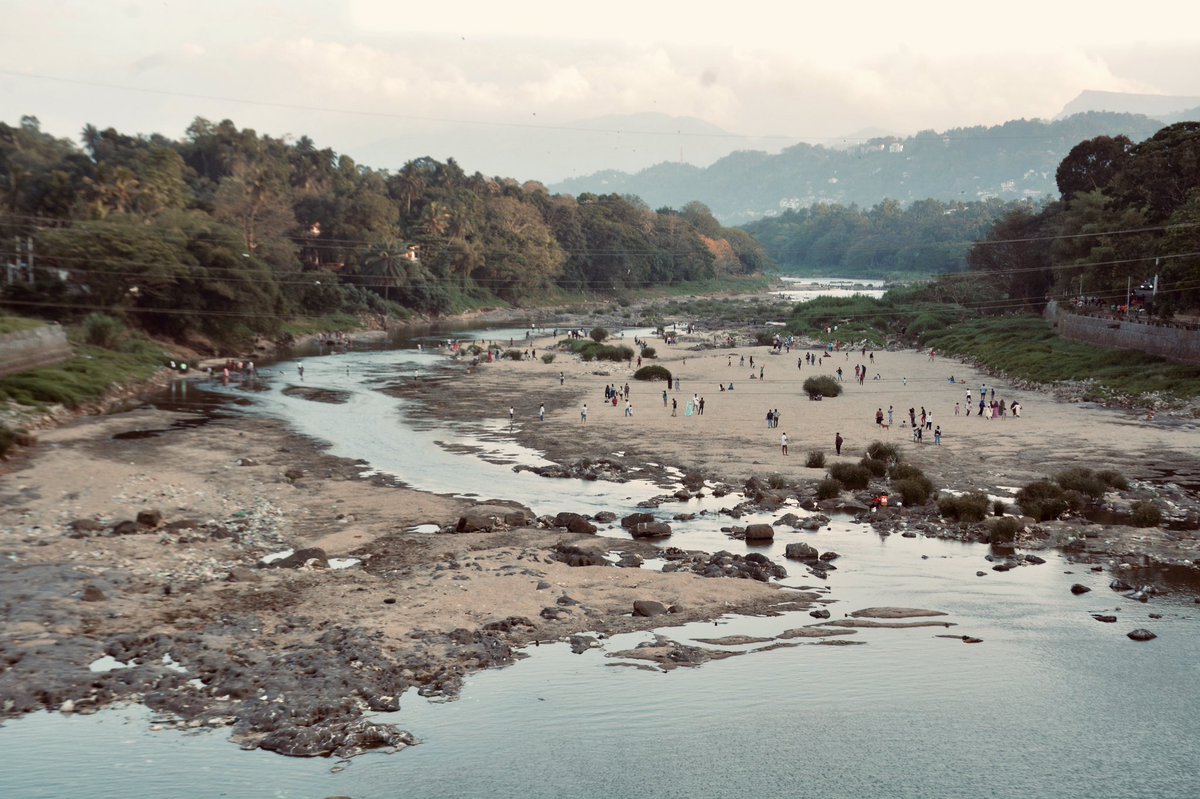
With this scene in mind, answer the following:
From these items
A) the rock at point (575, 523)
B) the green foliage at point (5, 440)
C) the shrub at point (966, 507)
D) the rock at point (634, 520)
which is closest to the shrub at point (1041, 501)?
the shrub at point (966, 507)

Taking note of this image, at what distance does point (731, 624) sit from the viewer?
26.0 meters

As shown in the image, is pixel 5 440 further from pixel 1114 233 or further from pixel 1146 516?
pixel 1114 233

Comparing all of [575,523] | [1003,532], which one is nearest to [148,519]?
[575,523]

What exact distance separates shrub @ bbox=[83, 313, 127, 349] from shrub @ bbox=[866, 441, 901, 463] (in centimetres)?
5670

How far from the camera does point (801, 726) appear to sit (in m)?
21.4

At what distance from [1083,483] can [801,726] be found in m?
22.1

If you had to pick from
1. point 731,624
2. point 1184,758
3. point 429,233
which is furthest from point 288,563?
point 429,233

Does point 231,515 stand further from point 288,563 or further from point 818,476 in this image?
point 818,476

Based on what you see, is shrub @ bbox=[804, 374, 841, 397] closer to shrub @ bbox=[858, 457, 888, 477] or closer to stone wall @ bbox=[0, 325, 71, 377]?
shrub @ bbox=[858, 457, 888, 477]

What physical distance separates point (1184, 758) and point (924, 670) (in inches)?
215

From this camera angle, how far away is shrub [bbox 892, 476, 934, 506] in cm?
3803

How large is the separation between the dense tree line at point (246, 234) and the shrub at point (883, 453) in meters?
62.3

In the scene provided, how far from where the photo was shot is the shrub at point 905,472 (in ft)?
134

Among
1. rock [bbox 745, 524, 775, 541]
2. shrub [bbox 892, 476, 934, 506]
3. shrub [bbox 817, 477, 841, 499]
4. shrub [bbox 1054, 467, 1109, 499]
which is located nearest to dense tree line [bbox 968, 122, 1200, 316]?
shrub [bbox 1054, 467, 1109, 499]
